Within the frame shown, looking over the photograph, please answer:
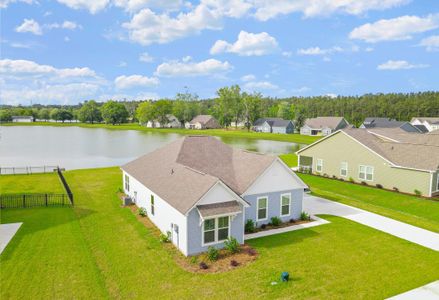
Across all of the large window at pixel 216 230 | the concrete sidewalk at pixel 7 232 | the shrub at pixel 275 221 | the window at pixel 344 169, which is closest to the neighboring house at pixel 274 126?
the window at pixel 344 169

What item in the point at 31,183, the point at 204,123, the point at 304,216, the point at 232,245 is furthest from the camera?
the point at 204,123

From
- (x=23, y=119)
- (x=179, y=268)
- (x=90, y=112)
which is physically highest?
(x=90, y=112)

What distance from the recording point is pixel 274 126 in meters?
103

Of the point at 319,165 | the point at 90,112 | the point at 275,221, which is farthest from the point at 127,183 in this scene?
the point at 90,112

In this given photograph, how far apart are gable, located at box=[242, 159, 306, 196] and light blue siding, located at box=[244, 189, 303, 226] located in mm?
265

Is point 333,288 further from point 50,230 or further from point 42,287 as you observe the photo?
point 50,230

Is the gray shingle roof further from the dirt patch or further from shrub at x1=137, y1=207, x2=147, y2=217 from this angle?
the dirt patch

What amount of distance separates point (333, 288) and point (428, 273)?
4.27 m

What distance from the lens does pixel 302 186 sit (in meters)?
18.0

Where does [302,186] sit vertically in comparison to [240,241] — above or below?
above

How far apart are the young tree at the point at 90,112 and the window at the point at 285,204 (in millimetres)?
133656

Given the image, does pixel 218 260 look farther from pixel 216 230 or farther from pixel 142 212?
pixel 142 212

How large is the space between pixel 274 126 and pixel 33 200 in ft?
288

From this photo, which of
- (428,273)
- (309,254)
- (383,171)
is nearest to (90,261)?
(309,254)
